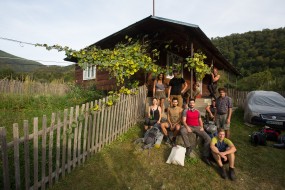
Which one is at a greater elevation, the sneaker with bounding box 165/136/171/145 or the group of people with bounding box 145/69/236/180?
the group of people with bounding box 145/69/236/180

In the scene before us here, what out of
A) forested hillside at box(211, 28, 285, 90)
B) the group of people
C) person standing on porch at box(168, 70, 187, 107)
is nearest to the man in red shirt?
the group of people

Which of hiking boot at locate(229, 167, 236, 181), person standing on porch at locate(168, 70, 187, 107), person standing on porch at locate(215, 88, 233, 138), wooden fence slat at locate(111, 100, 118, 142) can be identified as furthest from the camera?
person standing on porch at locate(168, 70, 187, 107)

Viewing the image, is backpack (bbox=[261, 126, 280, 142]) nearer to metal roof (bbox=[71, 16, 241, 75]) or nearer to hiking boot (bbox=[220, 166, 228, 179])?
hiking boot (bbox=[220, 166, 228, 179])

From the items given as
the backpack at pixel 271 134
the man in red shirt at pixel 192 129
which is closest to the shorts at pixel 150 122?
the man in red shirt at pixel 192 129

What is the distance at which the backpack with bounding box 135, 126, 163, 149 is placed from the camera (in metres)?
5.80

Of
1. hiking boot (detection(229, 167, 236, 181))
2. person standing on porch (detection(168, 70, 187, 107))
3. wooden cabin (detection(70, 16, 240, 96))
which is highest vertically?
wooden cabin (detection(70, 16, 240, 96))

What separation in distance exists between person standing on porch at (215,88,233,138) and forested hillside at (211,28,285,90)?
31.0 meters

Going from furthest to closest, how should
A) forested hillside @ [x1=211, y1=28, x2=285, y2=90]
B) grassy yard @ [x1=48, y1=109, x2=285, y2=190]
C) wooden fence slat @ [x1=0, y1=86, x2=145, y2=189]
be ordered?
forested hillside @ [x1=211, y1=28, x2=285, y2=90] < grassy yard @ [x1=48, y1=109, x2=285, y2=190] < wooden fence slat @ [x1=0, y1=86, x2=145, y2=189]

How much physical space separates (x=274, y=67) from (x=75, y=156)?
41732 mm

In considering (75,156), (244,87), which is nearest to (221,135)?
(75,156)

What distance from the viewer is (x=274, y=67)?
124 feet

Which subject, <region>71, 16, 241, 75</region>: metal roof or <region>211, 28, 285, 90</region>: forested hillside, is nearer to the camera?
<region>71, 16, 241, 75</region>: metal roof

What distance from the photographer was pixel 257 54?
39.2 m

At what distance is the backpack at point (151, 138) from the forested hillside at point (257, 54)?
32.5 m
